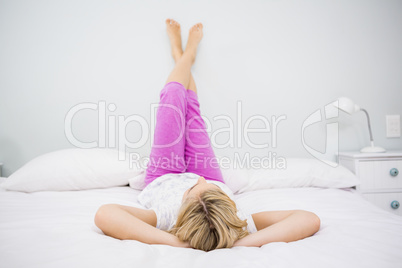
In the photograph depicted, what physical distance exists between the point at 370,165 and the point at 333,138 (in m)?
0.38

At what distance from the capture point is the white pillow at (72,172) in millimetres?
1397

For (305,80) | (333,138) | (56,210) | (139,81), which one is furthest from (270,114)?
(56,210)

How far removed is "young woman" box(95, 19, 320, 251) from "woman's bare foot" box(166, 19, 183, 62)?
0.25 meters

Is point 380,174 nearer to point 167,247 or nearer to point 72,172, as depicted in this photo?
point 167,247

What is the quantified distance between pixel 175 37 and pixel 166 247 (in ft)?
5.05

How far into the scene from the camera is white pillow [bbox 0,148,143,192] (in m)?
1.40

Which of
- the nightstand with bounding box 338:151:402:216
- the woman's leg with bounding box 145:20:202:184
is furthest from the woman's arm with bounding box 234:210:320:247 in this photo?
the nightstand with bounding box 338:151:402:216

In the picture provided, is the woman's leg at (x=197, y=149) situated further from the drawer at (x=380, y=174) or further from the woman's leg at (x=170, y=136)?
the drawer at (x=380, y=174)

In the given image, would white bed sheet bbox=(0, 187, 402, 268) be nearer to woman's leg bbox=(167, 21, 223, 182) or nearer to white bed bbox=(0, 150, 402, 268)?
white bed bbox=(0, 150, 402, 268)

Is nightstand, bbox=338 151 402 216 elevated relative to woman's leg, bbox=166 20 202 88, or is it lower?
lower

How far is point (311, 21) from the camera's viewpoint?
2.04m

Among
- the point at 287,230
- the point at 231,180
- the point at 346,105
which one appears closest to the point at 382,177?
the point at 346,105

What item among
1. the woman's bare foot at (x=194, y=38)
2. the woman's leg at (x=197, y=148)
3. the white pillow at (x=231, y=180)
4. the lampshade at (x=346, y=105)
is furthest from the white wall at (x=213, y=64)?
the white pillow at (x=231, y=180)

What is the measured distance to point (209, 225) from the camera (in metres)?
0.76
